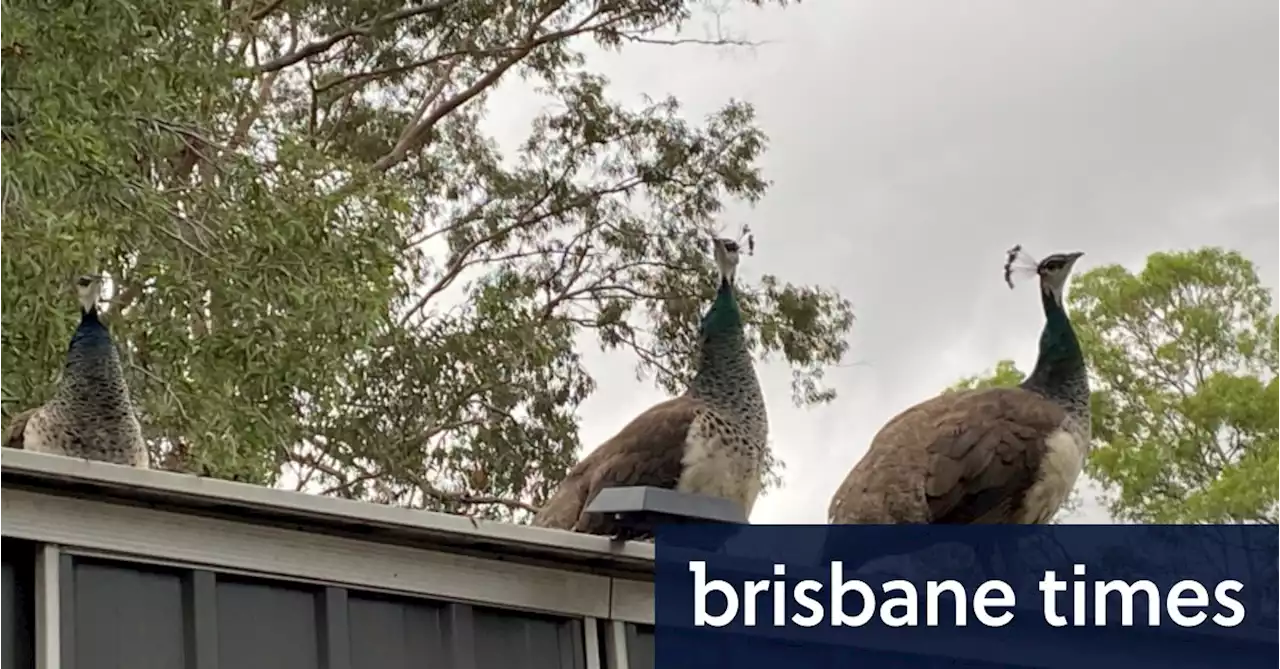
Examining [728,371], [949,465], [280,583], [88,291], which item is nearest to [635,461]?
[728,371]

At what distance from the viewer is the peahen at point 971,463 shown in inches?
197

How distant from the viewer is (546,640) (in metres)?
3.47

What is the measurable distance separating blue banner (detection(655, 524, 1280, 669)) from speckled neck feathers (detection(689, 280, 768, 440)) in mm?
692

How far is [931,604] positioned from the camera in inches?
156

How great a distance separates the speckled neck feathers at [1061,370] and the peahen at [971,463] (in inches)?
1.8

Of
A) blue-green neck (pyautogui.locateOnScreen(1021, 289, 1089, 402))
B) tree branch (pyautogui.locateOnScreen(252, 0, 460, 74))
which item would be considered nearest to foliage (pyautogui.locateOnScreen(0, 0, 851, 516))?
tree branch (pyautogui.locateOnScreen(252, 0, 460, 74))

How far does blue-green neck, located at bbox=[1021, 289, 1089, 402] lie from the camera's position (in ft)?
18.5

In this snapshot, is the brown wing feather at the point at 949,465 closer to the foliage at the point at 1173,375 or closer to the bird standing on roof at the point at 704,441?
the bird standing on roof at the point at 704,441

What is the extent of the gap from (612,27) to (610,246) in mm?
1888

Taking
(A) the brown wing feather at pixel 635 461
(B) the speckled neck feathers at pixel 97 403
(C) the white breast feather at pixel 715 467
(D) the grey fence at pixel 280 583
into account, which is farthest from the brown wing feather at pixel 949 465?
(B) the speckled neck feathers at pixel 97 403

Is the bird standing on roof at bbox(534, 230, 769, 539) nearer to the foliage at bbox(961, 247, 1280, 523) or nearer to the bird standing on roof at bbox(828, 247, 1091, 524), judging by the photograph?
the bird standing on roof at bbox(828, 247, 1091, 524)

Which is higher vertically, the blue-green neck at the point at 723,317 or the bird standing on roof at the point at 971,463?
the blue-green neck at the point at 723,317

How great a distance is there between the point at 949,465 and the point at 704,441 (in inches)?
26.1

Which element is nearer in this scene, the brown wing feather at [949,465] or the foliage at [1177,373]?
the brown wing feather at [949,465]
